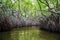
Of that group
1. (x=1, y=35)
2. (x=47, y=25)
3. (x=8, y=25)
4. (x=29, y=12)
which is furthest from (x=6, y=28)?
(x=47, y=25)

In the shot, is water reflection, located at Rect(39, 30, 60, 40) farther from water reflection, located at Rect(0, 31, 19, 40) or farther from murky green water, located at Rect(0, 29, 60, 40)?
water reflection, located at Rect(0, 31, 19, 40)

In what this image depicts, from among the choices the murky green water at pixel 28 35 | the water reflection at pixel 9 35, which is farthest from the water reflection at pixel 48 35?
the water reflection at pixel 9 35

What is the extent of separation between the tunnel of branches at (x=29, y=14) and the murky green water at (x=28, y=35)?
0.66 ft

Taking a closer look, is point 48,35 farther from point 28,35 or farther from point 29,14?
point 29,14

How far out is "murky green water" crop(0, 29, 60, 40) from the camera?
479 cm

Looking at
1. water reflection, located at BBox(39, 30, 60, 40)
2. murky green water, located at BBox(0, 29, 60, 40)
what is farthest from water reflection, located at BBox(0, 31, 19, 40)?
water reflection, located at BBox(39, 30, 60, 40)

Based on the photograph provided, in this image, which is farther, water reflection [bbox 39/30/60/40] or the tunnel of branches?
the tunnel of branches

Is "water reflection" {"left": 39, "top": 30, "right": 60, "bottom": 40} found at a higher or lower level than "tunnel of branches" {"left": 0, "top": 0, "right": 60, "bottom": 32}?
lower

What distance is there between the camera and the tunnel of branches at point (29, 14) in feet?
17.1

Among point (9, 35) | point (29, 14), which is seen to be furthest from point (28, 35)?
point (29, 14)

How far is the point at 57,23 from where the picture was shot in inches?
203

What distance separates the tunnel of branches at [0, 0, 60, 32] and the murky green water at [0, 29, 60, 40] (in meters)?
0.20

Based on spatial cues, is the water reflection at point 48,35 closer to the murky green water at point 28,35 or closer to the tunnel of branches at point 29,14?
the murky green water at point 28,35

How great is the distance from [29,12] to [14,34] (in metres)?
0.86
